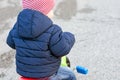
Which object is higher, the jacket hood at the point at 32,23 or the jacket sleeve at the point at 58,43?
the jacket hood at the point at 32,23

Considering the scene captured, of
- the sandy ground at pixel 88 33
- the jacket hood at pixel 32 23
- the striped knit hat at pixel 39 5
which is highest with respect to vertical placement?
the striped knit hat at pixel 39 5

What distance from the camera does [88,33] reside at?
4.11 meters

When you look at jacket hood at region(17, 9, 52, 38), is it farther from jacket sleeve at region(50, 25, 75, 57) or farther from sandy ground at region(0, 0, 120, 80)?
sandy ground at region(0, 0, 120, 80)

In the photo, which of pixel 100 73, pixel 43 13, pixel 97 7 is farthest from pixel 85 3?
pixel 43 13

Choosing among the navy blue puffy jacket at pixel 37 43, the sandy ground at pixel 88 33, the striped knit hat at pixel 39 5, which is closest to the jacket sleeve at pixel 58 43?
the navy blue puffy jacket at pixel 37 43

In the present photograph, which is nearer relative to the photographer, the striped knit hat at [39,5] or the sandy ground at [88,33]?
the striped knit hat at [39,5]

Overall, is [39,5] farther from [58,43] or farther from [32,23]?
[58,43]

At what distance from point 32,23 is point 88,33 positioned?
1.83 metres

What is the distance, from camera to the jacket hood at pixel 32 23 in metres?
2.36

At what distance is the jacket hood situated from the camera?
7.75ft

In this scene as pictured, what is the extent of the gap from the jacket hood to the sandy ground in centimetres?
114

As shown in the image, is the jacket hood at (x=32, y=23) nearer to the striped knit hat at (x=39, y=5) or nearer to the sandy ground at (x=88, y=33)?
the striped knit hat at (x=39, y=5)

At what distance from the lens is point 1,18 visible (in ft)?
15.6

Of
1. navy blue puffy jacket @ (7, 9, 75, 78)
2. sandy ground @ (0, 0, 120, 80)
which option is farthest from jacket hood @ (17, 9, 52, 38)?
sandy ground @ (0, 0, 120, 80)
